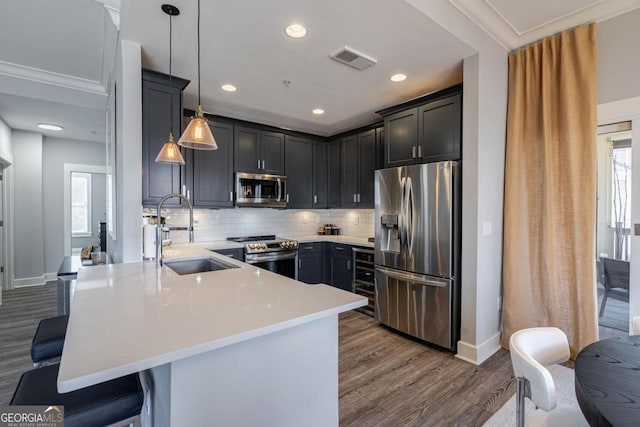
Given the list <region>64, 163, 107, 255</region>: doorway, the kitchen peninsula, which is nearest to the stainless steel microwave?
the kitchen peninsula

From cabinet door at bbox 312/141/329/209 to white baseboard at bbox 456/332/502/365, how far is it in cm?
282

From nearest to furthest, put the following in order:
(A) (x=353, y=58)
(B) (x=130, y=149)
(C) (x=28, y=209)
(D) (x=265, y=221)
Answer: (B) (x=130, y=149) → (A) (x=353, y=58) → (D) (x=265, y=221) → (C) (x=28, y=209)

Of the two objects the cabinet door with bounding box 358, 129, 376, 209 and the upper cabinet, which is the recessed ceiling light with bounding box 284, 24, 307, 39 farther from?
the cabinet door with bounding box 358, 129, 376, 209

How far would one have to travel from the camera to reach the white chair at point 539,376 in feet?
3.24

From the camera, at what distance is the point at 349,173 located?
4.48m

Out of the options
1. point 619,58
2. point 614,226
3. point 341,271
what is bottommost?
point 341,271

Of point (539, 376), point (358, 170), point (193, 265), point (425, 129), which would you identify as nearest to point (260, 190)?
point (358, 170)

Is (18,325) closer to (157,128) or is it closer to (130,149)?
(130,149)

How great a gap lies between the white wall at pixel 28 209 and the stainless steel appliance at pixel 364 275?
18.7 ft

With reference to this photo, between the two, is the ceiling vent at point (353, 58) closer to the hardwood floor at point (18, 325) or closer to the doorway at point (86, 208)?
the hardwood floor at point (18, 325)

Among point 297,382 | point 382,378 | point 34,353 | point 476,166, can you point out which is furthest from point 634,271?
point 34,353

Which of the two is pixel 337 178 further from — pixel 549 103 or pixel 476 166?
pixel 549 103

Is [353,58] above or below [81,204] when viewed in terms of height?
Answer: above

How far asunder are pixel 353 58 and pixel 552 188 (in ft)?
6.63
